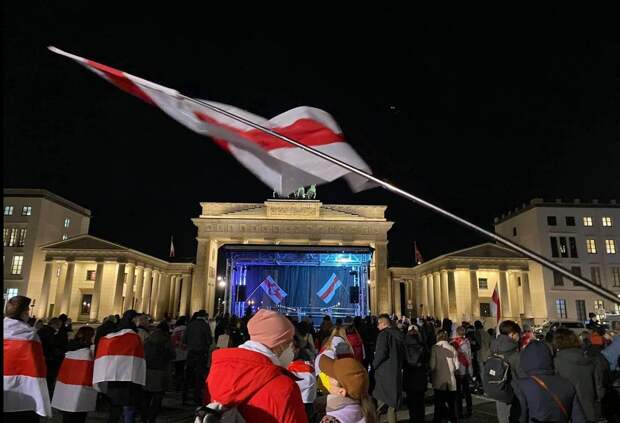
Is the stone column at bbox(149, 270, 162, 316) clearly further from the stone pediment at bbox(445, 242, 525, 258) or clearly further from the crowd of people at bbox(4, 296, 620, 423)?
the crowd of people at bbox(4, 296, 620, 423)

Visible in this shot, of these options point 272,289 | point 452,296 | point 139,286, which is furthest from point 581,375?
point 139,286

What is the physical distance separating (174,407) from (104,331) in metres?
2.49

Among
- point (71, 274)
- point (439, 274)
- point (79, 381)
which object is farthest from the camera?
point (439, 274)

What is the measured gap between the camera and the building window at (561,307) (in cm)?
4619

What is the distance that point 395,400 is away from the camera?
6777mm

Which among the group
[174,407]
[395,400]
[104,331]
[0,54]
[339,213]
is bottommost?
[174,407]

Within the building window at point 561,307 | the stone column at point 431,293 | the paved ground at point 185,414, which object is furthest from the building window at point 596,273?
the paved ground at point 185,414

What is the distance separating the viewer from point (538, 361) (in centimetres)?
427

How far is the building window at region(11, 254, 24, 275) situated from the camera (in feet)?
154

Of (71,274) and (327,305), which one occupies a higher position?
(71,274)

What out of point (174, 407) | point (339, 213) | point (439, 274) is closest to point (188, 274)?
point (339, 213)

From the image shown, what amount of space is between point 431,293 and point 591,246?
18.6 metres

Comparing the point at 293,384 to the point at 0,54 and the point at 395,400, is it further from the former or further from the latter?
the point at 395,400

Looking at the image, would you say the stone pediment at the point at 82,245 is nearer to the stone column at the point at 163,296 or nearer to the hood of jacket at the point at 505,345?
the stone column at the point at 163,296
